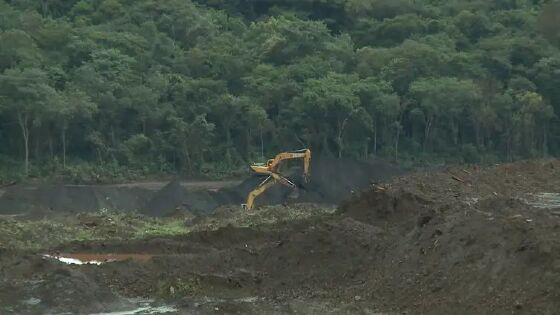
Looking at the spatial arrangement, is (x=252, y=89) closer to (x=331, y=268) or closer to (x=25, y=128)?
(x=25, y=128)

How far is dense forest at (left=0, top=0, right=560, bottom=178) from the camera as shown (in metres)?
50.3

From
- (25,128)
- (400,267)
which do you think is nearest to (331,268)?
(400,267)

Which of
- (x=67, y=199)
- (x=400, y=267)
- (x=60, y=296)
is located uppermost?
(x=400, y=267)

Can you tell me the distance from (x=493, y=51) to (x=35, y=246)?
4117 cm

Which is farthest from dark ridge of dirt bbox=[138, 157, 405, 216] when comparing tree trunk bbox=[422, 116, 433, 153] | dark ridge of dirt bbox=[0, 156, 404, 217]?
tree trunk bbox=[422, 116, 433, 153]

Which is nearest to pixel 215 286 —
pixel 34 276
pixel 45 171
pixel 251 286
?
pixel 251 286

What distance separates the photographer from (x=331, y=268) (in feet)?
58.4

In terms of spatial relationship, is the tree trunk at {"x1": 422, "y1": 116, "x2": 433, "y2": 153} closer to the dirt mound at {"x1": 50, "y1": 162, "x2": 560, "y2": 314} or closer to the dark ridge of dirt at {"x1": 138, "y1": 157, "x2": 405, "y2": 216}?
A: the dark ridge of dirt at {"x1": 138, "y1": 157, "x2": 405, "y2": 216}

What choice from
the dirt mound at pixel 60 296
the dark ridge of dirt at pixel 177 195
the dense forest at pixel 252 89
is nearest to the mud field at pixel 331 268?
the dirt mound at pixel 60 296

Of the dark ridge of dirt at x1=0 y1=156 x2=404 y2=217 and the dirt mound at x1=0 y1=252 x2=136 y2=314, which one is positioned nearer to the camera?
the dirt mound at x1=0 y1=252 x2=136 y2=314

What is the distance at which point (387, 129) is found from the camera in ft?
183

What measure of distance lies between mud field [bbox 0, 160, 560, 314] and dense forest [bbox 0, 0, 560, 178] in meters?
24.3

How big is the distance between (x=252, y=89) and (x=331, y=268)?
38400 millimetres

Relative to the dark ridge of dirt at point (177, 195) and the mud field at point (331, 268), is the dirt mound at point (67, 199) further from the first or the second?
the mud field at point (331, 268)
